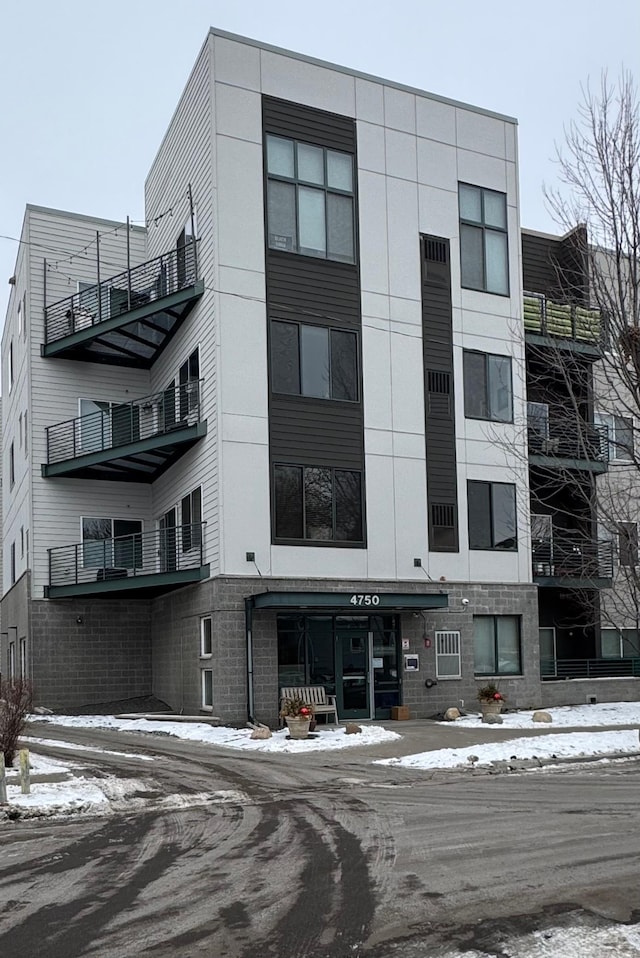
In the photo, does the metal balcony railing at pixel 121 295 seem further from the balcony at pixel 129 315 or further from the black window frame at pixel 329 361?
the black window frame at pixel 329 361

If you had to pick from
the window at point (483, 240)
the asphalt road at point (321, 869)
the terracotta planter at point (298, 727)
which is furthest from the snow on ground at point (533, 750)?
the window at point (483, 240)

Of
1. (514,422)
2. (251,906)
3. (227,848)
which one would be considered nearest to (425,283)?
(514,422)

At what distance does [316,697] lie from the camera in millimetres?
23703

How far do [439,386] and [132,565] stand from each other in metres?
10.3

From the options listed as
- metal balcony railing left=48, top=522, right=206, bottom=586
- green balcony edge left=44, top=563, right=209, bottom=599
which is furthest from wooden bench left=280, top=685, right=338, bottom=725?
metal balcony railing left=48, top=522, right=206, bottom=586

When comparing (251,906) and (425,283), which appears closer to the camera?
(251,906)

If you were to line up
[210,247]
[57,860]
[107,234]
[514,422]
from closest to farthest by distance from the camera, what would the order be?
[57,860] < [210,247] < [514,422] < [107,234]

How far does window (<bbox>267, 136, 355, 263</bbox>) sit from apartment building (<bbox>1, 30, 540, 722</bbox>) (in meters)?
0.06

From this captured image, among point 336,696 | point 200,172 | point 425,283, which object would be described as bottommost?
point 336,696

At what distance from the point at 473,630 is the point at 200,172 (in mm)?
14083

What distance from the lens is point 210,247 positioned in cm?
2444

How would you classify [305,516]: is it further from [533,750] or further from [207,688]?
[533,750]

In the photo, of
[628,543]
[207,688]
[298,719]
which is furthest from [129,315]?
[628,543]

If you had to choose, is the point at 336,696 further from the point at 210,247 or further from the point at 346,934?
the point at 346,934
